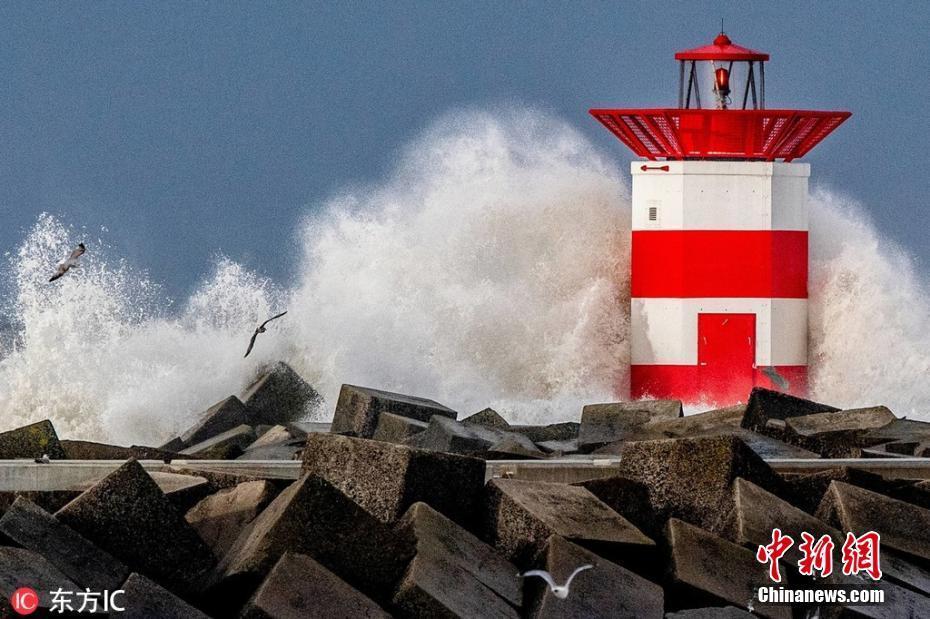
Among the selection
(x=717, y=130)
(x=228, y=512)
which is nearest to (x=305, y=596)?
(x=228, y=512)

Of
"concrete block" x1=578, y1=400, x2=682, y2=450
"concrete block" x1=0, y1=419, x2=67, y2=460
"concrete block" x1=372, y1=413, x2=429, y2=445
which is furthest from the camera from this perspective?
"concrete block" x1=578, y1=400, x2=682, y2=450

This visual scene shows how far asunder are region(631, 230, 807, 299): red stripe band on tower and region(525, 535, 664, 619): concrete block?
6046 mm

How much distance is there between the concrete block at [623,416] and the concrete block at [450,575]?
12.9 feet

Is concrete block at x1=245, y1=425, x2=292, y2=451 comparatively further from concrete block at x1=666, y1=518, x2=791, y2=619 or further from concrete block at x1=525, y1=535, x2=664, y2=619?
concrete block at x1=525, y1=535, x2=664, y2=619

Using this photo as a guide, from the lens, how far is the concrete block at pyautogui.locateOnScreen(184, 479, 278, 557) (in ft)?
21.2

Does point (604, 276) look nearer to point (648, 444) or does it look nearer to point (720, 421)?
point (720, 421)

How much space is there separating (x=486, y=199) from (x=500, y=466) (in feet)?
19.7

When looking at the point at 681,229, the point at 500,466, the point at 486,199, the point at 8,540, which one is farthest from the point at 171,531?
the point at 486,199

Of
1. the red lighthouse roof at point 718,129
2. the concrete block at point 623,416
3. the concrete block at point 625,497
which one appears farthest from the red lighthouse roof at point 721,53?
the concrete block at point 625,497

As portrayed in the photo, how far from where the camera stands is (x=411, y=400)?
1031 centimetres

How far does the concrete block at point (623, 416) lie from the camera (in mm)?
10031

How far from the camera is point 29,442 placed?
8516 mm

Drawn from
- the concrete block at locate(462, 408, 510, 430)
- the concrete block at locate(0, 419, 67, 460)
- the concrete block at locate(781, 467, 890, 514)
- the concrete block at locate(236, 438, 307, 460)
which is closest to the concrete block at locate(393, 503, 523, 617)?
the concrete block at locate(781, 467, 890, 514)

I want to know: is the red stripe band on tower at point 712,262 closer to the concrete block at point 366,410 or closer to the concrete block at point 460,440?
the concrete block at point 366,410
